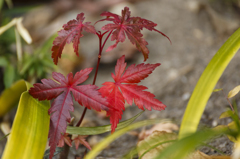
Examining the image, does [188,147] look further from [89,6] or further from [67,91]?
[89,6]

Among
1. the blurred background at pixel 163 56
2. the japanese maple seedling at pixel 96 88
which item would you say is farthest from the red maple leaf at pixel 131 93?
the blurred background at pixel 163 56

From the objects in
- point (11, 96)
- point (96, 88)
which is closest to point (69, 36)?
point (96, 88)

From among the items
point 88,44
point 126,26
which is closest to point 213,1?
point 88,44

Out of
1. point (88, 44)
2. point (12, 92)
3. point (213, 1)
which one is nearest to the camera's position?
point (12, 92)

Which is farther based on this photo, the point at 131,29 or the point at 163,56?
the point at 163,56

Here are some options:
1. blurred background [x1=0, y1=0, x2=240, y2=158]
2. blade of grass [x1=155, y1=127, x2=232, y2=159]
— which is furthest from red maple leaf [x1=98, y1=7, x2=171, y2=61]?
blurred background [x1=0, y1=0, x2=240, y2=158]

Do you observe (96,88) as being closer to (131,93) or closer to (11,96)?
(131,93)

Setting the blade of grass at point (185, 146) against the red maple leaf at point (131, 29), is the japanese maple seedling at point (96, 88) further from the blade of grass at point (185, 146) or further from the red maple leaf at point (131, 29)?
the blade of grass at point (185, 146)
